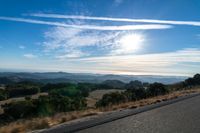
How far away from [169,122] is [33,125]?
14.9ft

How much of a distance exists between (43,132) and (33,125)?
66.2 inches

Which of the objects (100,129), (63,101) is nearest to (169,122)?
(100,129)

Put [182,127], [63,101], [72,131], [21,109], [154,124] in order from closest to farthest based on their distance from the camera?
[72,131]
[182,127]
[154,124]
[21,109]
[63,101]

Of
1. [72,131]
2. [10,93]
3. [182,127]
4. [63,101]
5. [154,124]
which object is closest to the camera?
[72,131]

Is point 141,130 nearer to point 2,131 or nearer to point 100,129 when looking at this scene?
point 100,129

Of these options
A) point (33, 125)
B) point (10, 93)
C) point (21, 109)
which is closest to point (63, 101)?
point (21, 109)

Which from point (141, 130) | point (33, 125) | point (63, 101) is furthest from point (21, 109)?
point (141, 130)

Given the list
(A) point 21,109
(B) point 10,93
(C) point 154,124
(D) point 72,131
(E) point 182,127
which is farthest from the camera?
(B) point 10,93

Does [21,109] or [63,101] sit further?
[63,101]

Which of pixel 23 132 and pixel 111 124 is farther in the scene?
pixel 111 124

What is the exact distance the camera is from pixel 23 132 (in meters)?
8.72

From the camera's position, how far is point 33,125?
984 centimetres

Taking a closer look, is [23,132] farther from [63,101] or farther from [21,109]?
[63,101]

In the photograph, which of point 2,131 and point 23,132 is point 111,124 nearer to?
point 23,132
